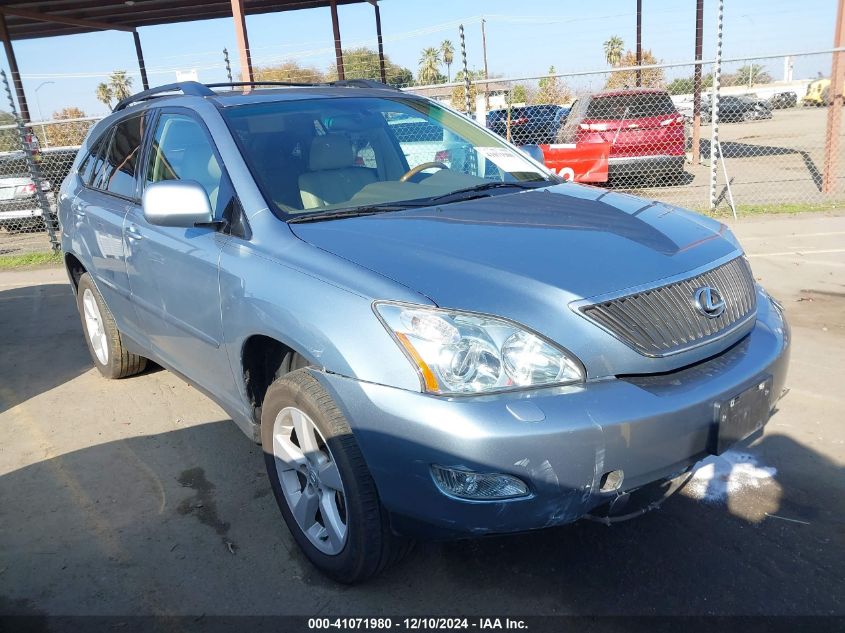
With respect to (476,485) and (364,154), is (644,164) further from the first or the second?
(476,485)

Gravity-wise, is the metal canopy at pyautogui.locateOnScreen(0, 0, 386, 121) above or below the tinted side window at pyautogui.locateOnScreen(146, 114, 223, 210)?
above

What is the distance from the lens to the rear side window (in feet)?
39.6

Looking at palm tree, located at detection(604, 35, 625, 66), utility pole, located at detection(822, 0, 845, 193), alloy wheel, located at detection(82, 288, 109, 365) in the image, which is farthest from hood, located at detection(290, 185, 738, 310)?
palm tree, located at detection(604, 35, 625, 66)

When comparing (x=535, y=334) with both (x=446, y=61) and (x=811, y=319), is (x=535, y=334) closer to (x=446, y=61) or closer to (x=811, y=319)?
(x=811, y=319)

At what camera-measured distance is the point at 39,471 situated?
379 centimetres

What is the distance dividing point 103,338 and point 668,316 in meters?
4.05

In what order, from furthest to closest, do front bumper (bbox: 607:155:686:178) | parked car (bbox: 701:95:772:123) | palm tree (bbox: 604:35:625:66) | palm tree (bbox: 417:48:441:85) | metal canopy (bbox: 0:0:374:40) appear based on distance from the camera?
palm tree (bbox: 417:48:441:85) → palm tree (bbox: 604:35:625:66) → parked car (bbox: 701:95:772:123) → metal canopy (bbox: 0:0:374:40) → front bumper (bbox: 607:155:686:178)

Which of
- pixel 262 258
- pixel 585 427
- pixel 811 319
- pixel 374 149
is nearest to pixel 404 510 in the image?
pixel 585 427

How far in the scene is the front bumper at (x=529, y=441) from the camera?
2070 millimetres

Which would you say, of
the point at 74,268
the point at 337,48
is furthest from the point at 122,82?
the point at 74,268

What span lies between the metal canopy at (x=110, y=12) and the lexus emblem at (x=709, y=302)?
1598 cm

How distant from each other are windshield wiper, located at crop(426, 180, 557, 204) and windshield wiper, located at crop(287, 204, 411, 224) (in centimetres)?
19

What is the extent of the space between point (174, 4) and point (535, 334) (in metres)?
17.1

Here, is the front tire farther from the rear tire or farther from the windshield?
the rear tire
